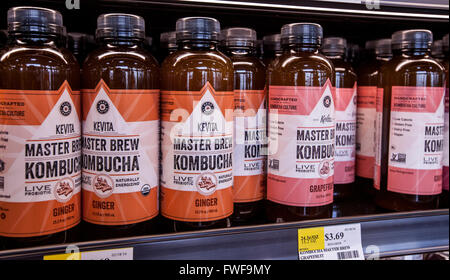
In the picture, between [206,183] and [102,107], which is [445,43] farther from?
[102,107]

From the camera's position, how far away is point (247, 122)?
0.91 metres

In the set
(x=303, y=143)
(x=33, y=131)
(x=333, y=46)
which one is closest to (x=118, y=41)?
(x=33, y=131)

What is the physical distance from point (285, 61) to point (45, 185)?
1.87ft

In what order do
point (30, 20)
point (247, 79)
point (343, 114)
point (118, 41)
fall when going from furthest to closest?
1. point (343, 114)
2. point (247, 79)
3. point (118, 41)
4. point (30, 20)

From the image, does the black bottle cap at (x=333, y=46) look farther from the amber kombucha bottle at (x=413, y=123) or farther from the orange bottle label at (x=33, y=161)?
the orange bottle label at (x=33, y=161)

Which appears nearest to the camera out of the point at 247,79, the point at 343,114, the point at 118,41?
the point at 118,41

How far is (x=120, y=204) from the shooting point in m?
0.77

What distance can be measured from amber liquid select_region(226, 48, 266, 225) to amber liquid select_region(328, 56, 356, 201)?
0.24 m

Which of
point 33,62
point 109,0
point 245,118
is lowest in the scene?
point 245,118

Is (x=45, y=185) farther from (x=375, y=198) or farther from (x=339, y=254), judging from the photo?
(x=375, y=198)

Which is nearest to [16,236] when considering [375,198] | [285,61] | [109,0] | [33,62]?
[33,62]

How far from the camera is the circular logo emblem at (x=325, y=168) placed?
2.84ft

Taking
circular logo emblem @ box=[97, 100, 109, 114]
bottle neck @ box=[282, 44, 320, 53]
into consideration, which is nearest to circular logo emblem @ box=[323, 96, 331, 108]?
bottle neck @ box=[282, 44, 320, 53]

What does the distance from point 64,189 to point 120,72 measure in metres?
0.25
